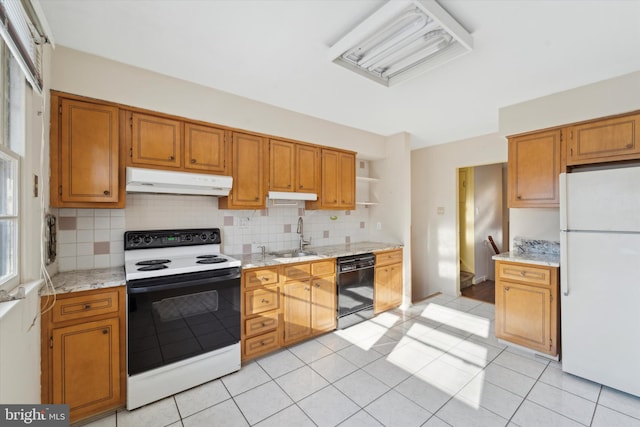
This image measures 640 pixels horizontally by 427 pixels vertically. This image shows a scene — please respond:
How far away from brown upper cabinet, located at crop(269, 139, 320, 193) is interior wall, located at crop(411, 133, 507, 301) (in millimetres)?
2364

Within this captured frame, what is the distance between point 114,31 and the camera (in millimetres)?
1785

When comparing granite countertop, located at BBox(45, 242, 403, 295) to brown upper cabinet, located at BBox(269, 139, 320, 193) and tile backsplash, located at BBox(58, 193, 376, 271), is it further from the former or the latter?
brown upper cabinet, located at BBox(269, 139, 320, 193)

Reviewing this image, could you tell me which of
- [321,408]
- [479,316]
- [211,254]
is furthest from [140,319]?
[479,316]

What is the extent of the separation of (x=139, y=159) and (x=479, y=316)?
428 centimetres

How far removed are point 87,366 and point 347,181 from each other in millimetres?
3094

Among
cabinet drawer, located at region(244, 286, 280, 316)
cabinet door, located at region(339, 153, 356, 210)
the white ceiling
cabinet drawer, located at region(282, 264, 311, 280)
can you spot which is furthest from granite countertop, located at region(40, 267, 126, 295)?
cabinet door, located at region(339, 153, 356, 210)

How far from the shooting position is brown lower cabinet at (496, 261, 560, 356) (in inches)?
99.0

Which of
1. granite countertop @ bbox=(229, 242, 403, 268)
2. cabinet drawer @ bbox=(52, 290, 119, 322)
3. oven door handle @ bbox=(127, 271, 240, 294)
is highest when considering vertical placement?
granite countertop @ bbox=(229, 242, 403, 268)

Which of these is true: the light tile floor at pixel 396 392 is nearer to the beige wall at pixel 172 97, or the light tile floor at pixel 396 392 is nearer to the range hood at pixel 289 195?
the range hood at pixel 289 195

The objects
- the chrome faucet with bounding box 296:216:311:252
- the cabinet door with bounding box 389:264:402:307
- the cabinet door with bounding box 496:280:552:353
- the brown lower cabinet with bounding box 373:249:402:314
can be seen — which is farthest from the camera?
the cabinet door with bounding box 389:264:402:307

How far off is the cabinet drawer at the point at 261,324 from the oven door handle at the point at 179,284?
1.57ft

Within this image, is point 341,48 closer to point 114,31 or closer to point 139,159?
point 114,31

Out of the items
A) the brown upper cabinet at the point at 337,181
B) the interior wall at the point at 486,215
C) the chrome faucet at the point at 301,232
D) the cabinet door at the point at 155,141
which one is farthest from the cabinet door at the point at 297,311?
the interior wall at the point at 486,215

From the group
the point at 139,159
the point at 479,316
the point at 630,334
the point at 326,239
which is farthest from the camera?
the point at 326,239
